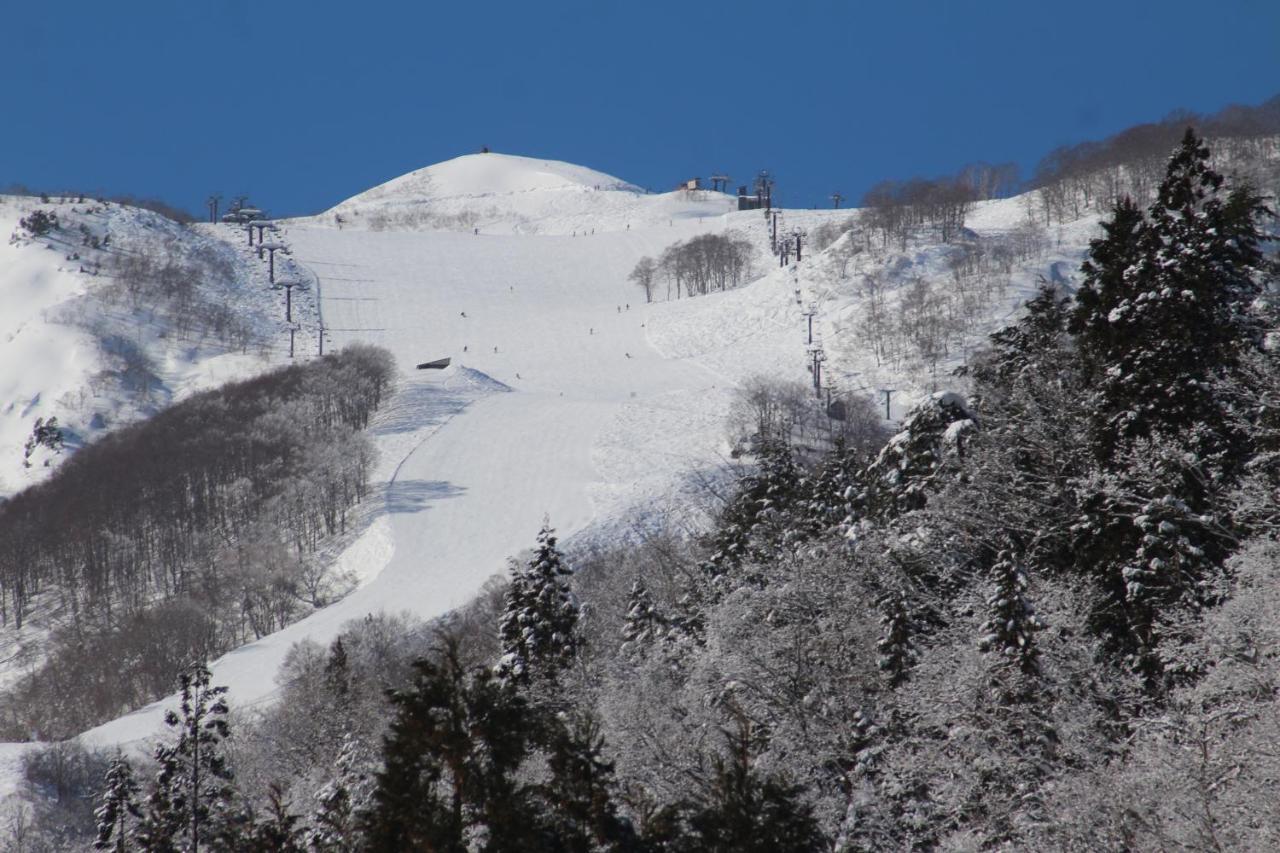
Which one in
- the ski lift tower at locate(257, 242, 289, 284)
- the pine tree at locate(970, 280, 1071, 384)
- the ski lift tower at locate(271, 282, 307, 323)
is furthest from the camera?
the ski lift tower at locate(257, 242, 289, 284)

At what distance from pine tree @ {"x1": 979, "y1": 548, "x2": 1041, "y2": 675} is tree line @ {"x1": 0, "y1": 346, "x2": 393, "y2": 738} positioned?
233 feet

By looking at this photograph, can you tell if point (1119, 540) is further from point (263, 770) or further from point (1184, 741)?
point (263, 770)

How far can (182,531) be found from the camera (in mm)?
102938

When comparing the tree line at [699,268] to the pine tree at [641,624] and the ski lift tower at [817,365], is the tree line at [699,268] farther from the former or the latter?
the pine tree at [641,624]

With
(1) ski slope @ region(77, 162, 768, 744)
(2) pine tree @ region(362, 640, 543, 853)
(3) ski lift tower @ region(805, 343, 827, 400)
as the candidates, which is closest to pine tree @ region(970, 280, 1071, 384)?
(2) pine tree @ region(362, 640, 543, 853)

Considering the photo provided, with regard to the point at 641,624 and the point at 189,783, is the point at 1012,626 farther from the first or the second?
the point at 641,624

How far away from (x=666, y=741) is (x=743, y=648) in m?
2.99

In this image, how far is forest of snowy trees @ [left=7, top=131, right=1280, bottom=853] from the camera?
48.6 feet

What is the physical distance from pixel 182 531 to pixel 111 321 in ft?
194

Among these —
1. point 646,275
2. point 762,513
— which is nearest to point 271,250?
point 646,275

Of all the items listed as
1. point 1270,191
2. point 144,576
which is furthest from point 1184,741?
point 144,576

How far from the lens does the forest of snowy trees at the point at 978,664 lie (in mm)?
14805

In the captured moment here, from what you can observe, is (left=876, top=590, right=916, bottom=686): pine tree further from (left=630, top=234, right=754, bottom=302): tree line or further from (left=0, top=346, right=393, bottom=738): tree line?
(left=630, top=234, right=754, bottom=302): tree line

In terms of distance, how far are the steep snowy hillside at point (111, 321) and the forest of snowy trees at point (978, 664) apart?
371 feet
